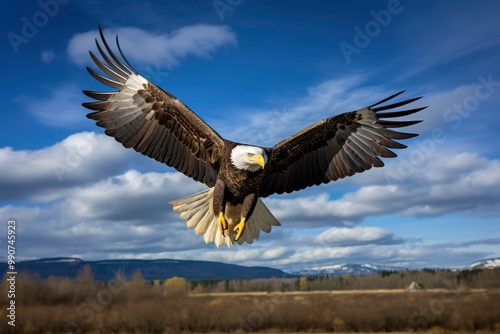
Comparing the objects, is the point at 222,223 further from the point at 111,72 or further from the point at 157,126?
the point at 111,72

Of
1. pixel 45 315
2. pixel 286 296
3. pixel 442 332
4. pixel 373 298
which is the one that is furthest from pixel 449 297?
pixel 45 315

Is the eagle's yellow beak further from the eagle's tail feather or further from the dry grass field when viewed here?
the dry grass field

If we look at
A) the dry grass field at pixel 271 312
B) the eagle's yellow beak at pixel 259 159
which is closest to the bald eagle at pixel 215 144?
the eagle's yellow beak at pixel 259 159

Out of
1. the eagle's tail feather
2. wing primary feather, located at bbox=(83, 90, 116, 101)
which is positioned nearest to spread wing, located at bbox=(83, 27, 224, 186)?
wing primary feather, located at bbox=(83, 90, 116, 101)

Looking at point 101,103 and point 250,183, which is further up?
point 101,103

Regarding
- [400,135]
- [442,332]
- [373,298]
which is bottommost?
[442,332]

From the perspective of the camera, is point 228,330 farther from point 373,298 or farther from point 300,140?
point 300,140

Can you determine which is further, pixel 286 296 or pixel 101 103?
pixel 286 296

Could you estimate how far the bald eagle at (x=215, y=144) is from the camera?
727 centimetres

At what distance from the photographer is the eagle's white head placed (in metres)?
6.27

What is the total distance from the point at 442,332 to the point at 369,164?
177 feet

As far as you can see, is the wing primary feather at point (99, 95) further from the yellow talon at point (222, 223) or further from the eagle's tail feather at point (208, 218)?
the yellow talon at point (222, 223)

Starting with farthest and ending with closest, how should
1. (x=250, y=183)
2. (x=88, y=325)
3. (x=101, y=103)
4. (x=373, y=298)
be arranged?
1. (x=373, y=298)
2. (x=88, y=325)
3. (x=101, y=103)
4. (x=250, y=183)

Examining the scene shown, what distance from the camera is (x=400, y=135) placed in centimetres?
781
